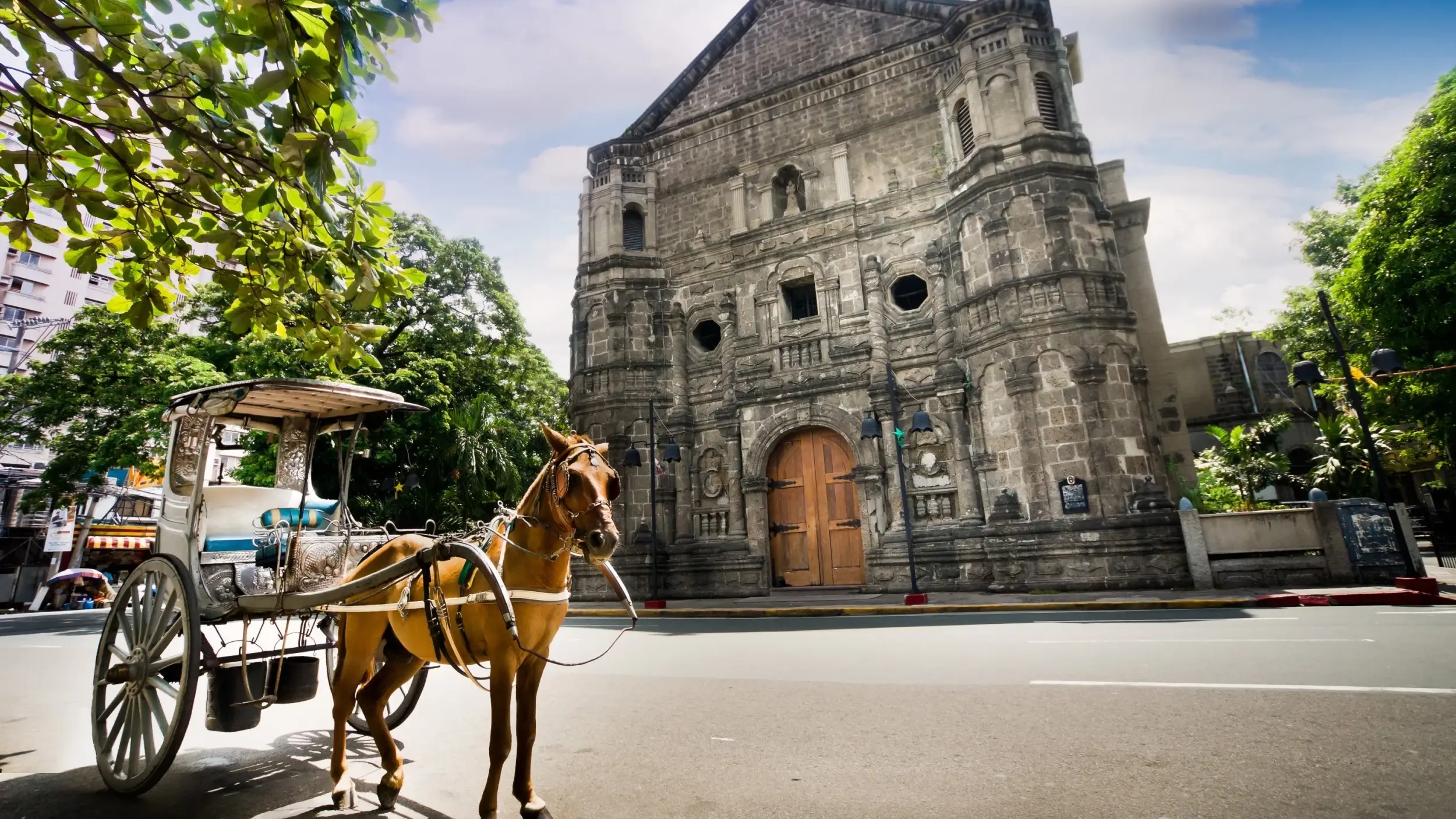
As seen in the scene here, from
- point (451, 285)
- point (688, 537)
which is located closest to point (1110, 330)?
point (688, 537)

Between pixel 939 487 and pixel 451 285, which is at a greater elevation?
pixel 451 285

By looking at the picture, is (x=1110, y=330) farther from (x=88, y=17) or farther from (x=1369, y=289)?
(x=88, y=17)

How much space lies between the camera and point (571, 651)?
8055 millimetres

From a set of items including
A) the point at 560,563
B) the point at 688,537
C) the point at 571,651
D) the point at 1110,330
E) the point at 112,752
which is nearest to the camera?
the point at 560,563

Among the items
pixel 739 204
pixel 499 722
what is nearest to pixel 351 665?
pixel 499 722

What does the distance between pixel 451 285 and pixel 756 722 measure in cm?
1739

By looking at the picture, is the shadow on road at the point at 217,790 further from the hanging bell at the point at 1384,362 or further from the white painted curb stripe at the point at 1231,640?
the hanging bell at the point at 1384,362

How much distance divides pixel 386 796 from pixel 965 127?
16494 mm

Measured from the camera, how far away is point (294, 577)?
4.09 meters

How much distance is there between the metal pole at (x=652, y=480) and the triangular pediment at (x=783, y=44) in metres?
9.42

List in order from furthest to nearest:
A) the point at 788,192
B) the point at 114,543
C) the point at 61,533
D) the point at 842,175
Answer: the point at 114,543
the point at 61,533
the point at 788,192
the point at 842,175

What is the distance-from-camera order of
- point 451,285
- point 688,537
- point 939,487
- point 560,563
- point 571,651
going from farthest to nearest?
point 451,285, point 688,537, point 939,487, point 571,651, point 560,563

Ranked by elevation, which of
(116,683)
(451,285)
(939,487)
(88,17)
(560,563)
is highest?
(451,285)

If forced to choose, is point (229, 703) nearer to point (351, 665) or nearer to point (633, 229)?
point (351, 665)
